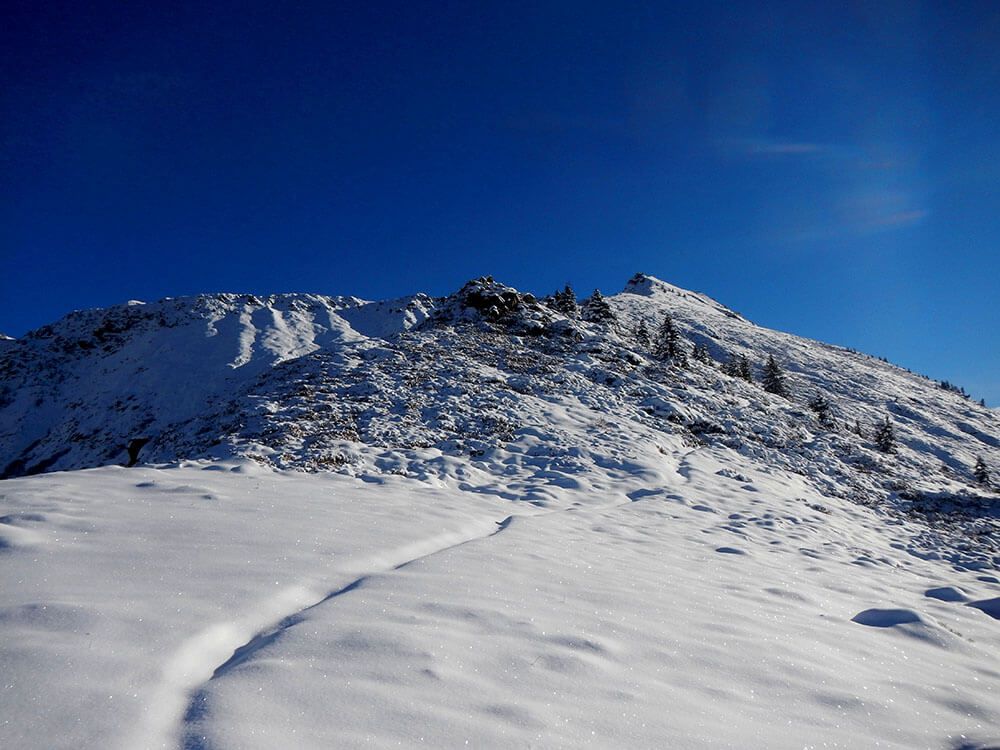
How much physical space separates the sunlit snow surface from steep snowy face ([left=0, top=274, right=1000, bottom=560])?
14.4 ft

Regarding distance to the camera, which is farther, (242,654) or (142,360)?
(142,360)

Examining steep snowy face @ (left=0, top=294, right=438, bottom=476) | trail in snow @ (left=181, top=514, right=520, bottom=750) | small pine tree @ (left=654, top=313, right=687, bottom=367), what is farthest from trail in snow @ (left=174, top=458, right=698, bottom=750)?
steep snowy face @ (left=0, top=294, right=438, bottom=476)

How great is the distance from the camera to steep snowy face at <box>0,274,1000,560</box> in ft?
42.4

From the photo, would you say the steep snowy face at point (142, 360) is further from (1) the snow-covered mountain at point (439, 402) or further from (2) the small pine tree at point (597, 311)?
(2) the small pine tree at point (597, 311)

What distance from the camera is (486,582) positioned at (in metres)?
4.60

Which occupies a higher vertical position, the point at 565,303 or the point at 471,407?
the point at 565,303

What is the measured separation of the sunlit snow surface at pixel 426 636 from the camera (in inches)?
94.7

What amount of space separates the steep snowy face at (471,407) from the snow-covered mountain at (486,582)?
19 cm

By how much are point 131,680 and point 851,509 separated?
15.6 meters

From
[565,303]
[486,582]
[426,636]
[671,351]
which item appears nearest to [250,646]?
[426,636]

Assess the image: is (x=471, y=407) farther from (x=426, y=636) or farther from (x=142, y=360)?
(x=142, y=360)

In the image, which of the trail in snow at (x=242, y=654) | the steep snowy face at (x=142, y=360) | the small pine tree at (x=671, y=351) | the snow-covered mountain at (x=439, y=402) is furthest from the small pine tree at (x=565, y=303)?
the trail in snow at (x=242, y=654)

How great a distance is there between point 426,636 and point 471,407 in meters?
12.5

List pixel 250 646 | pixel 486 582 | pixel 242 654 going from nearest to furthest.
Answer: pixel 242 654 < pixel 250 646 < pixel 486 582
